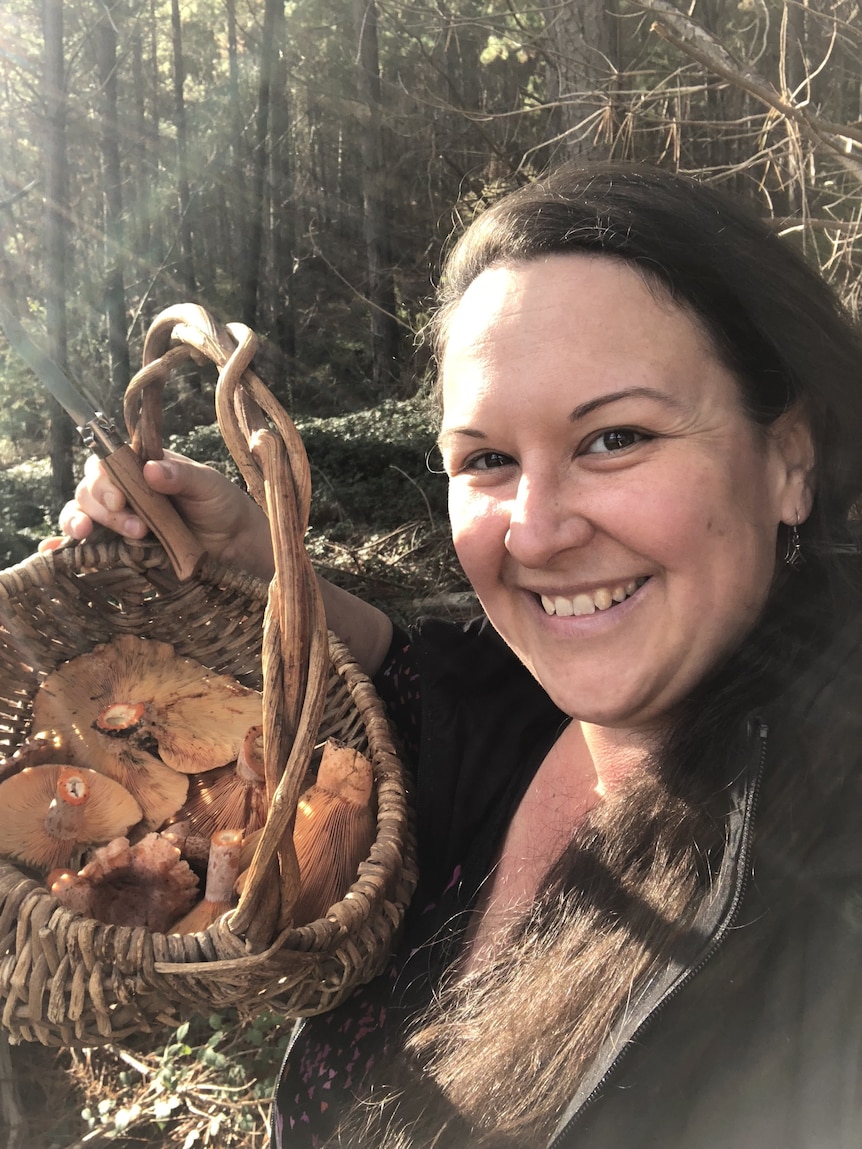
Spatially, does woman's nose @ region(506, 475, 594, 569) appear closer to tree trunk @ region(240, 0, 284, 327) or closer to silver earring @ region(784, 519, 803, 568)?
silver earring @ region(784, 519, 803, 568)

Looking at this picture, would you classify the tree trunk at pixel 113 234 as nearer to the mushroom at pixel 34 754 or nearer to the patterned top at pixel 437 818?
the mushroom at pixel 34 754

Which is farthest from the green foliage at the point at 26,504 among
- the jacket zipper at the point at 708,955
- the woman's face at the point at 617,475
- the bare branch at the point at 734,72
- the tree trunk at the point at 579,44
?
the jacket zipper at the point at 708,955

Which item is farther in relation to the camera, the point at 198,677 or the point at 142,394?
the point at 198,677

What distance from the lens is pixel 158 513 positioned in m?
1.57

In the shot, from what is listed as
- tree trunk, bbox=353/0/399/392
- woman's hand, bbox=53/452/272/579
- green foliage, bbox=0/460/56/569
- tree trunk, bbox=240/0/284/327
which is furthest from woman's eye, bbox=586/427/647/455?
tree trunk, bbox=240/0/284/327

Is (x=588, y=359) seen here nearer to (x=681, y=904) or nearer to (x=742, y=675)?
(x=742, y=675)

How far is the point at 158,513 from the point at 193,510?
10 centimetres

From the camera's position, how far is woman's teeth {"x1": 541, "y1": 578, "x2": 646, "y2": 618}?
1065mm

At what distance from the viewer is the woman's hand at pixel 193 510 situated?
156 centimetres

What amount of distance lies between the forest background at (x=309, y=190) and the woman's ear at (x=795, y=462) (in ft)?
4.91

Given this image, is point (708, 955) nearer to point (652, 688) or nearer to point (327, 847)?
point (652, 688)

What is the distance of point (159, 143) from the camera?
21.9ft

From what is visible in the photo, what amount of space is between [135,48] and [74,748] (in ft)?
22.4

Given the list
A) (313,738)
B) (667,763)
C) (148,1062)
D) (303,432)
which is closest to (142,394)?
(313,738)
